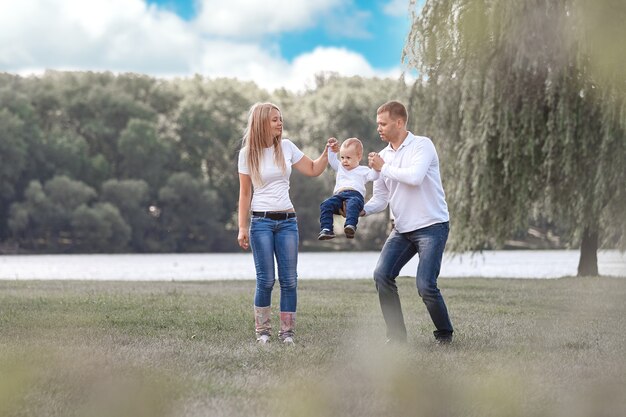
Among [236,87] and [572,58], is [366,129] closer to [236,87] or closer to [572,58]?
[236,87]

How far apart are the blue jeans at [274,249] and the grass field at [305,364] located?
56cm

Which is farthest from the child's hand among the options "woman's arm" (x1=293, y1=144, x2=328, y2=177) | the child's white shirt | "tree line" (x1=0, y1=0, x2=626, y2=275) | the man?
"tree line" (x1=0, y1=0, x2=626, y2=275)

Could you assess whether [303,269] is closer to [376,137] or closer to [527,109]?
[527,109]

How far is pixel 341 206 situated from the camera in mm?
8125

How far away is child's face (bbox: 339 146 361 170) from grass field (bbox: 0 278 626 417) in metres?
1.50

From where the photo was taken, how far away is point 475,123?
21.4m

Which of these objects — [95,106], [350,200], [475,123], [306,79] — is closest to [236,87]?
[306,79]

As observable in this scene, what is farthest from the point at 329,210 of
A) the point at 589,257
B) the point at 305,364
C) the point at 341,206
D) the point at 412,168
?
the point at 589,257

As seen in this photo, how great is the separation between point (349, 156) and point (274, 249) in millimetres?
1085

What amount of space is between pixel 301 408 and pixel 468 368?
1.93 m

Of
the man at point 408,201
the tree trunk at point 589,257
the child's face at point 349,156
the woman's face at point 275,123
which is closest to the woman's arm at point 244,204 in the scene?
the woman's face at point 275,123

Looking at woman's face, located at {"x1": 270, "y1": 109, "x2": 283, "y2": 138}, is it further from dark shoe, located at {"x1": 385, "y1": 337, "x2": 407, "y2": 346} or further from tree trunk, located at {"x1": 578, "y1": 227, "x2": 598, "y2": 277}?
tree trunk, located at {"x1": 578, "y1": 227, "x2": 598, "y2": 277}

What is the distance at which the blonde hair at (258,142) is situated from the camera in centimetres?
833

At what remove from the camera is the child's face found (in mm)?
8008
